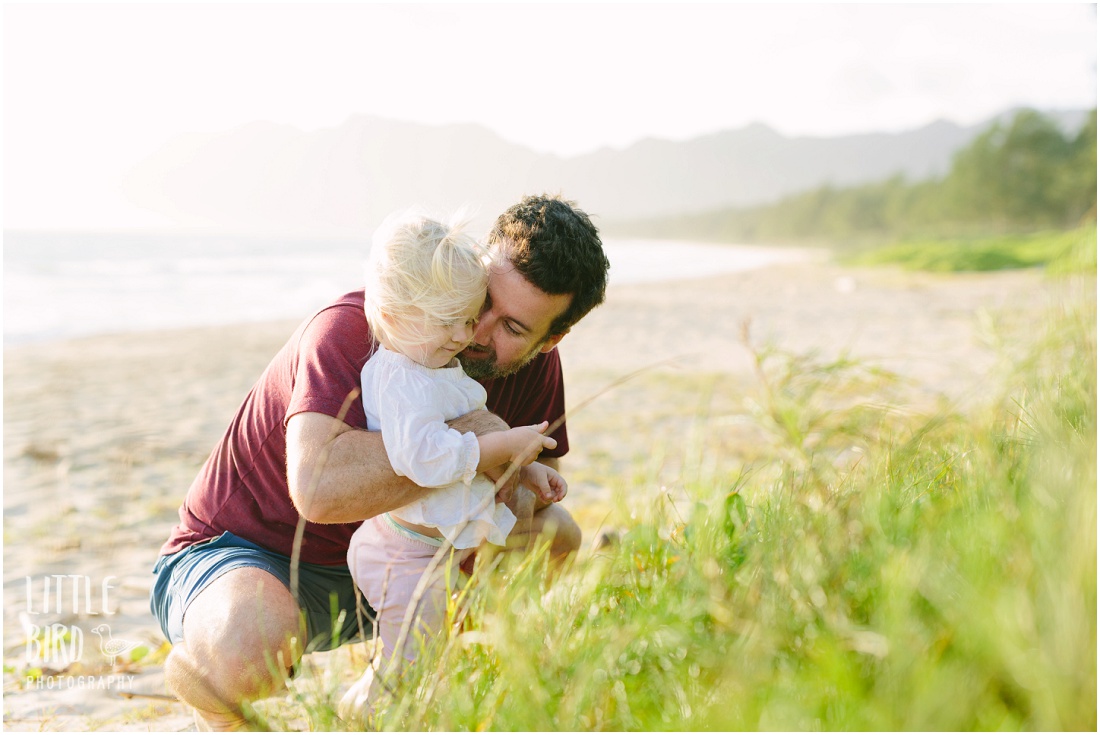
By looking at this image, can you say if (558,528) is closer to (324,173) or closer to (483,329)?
(483,329)

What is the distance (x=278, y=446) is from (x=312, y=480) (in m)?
0.49

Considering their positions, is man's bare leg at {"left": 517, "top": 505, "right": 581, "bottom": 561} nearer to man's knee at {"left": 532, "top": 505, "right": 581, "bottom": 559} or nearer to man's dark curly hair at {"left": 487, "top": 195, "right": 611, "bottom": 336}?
man's knee at {"left": 532, "top": 505, "right": 581, "bottom": 559}

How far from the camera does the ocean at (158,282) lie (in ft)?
49.7

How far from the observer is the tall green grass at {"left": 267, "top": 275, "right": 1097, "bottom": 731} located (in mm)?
1220

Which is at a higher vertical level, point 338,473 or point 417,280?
point 417,280

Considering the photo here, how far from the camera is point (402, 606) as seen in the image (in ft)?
7.75

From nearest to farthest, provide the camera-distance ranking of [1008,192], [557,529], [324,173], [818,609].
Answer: [818,609]
[557,529]
[1008,192]
[324,173]

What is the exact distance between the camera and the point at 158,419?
7.05m

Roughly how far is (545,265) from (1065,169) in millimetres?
43998

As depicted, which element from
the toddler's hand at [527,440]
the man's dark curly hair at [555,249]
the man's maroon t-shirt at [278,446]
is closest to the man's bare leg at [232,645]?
the man's maroon t-shirt at [278,446]

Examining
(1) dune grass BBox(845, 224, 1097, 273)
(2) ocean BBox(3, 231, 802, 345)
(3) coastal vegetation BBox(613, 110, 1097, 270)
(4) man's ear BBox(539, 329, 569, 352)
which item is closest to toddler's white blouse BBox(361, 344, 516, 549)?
(4) man's ear BBox(539, 329, 569, 352)

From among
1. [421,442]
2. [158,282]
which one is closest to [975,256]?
[158,282]

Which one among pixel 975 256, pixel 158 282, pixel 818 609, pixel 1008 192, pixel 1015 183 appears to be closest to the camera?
pixel 818 609

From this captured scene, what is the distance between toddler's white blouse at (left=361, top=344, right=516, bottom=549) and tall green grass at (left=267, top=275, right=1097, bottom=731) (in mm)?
398
